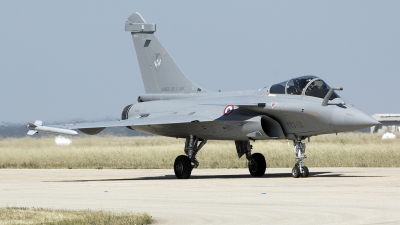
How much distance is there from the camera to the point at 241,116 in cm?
1981

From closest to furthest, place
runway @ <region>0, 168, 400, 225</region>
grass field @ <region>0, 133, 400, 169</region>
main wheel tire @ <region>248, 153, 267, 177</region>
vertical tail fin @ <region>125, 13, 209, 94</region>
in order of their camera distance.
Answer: runway @ <region>0, 168, 400, 225</region>
main wheel tire @ <region>248, 153, 267, 177</region>
vertical tail fin @ <region>125, 13, 209, 94</region>
grass field @ <region>0, 133, 400, 169</region>

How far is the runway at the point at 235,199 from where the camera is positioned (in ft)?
34.7

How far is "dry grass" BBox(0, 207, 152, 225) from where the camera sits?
10.2 metres

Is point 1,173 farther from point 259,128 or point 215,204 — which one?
point 215,204

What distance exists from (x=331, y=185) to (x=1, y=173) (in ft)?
38.2

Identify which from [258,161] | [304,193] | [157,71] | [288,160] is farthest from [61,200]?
[288,160]

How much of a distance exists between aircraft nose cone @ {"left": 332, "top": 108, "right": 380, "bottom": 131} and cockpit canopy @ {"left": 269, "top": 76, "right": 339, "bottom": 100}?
1.84ft

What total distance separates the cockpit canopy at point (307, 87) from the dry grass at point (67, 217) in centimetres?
890

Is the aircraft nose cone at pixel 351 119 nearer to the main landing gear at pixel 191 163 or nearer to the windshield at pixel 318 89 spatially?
the windshield at pixel 318 89

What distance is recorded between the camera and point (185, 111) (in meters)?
21.2

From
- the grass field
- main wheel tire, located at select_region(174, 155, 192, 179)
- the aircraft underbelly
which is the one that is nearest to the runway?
the aircraft underbelly

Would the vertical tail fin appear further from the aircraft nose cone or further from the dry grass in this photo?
the dry grass

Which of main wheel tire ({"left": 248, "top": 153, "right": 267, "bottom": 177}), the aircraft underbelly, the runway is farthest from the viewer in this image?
main wheel tire ({"left": 248, "top": 153, "right": 267, "bottom": 177})

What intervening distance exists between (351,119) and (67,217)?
9.27m
